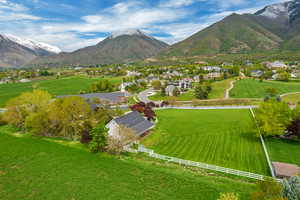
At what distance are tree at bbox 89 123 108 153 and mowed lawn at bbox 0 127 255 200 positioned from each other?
4.14ft

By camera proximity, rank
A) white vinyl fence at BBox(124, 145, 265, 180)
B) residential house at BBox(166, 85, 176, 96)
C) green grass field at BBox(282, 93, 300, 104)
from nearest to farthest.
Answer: white vinyl fence at BBox(124, 145, 265, 180)
green grass field at BBox(282, 93, 300, 104)
residential house at BBox(166, 85, 176, 96)

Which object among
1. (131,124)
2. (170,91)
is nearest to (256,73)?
(170,91)

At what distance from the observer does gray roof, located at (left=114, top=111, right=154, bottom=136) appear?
33625mm

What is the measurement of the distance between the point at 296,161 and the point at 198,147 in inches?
508

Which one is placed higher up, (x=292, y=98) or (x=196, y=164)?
(x=292, y=98)

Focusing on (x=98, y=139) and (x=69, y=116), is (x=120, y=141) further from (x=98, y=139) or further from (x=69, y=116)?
(x=69, y=116)

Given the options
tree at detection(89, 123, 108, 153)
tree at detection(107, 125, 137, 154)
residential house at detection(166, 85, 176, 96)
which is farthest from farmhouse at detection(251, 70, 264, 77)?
tree at detection(89, 123, 108, 153)

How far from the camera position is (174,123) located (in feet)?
137

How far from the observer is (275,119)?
29469mm

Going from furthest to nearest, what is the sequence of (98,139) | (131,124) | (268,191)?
(131,124)
(98,139)
(268,191)

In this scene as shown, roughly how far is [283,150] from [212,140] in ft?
33.8

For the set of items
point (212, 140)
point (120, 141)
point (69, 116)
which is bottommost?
point (212, 140)

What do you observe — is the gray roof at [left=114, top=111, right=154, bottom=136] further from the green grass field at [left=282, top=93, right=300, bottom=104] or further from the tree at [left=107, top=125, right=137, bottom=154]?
the green grass field at [left=282, top=93, right=300, bottom=104]

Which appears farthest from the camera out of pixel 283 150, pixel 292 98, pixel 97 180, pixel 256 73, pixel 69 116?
pixel 256 73
